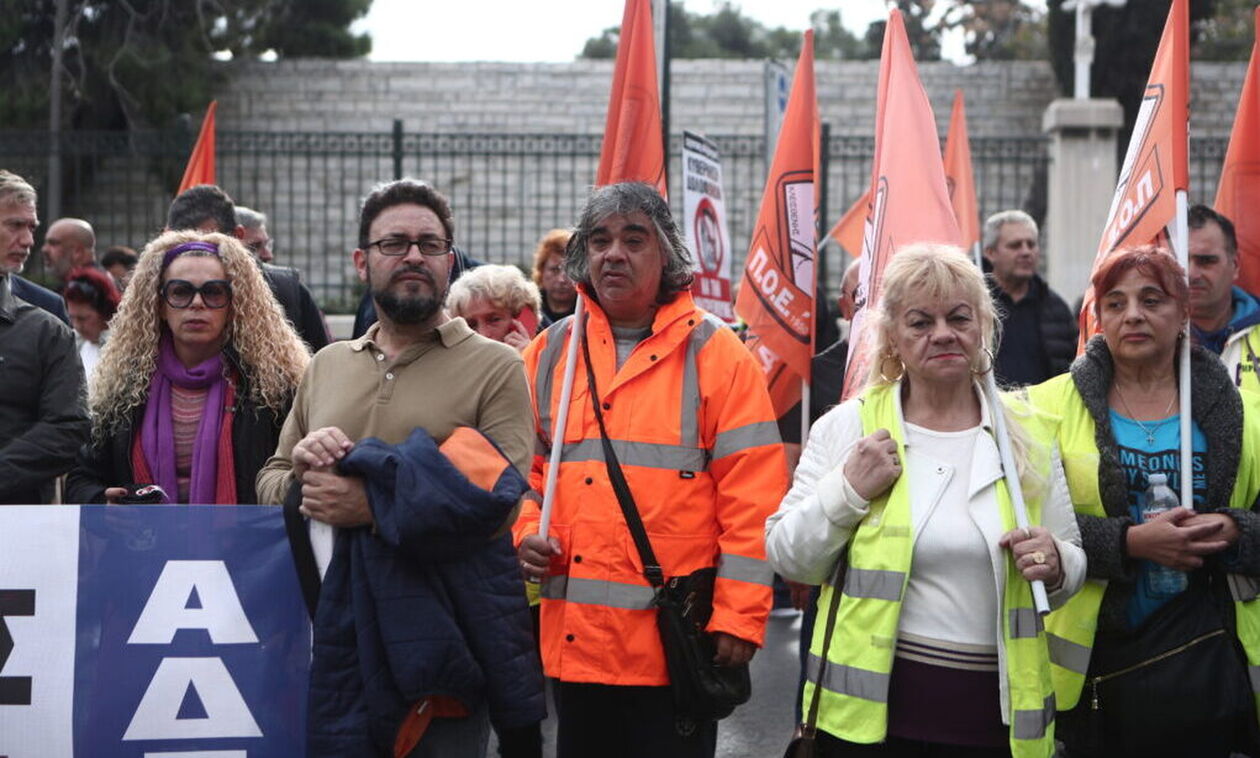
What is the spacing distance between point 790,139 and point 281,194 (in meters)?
13.0

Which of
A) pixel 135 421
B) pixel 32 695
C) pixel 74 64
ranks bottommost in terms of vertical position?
pixel 32 695

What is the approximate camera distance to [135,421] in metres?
4.00

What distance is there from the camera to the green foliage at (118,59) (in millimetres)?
19484

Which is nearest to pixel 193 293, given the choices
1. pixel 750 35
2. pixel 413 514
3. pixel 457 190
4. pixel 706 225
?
pixel 413 514

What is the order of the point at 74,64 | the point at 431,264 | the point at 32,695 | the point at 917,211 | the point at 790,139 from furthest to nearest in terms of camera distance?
the point at 74,64 → the point at 790,139 → the point at 917,211 → the point at 32,695 → the point at 431,264

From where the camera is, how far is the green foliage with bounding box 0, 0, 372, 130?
767 inches

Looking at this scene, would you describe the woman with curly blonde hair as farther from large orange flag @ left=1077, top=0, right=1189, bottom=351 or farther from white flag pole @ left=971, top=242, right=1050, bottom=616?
large orange flag @ left=1077, top=0, right=1189, bottom=351

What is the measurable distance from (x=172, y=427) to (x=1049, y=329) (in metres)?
5.00

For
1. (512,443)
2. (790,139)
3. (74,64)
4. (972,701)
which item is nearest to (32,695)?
(512,443)

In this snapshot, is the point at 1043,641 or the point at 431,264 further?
the point at 431,264

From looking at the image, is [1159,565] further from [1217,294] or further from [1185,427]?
[1217,294]

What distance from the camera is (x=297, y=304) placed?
5.89 meters

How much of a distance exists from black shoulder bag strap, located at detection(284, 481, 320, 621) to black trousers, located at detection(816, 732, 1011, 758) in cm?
132

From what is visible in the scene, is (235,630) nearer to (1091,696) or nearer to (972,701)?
(972,701)
